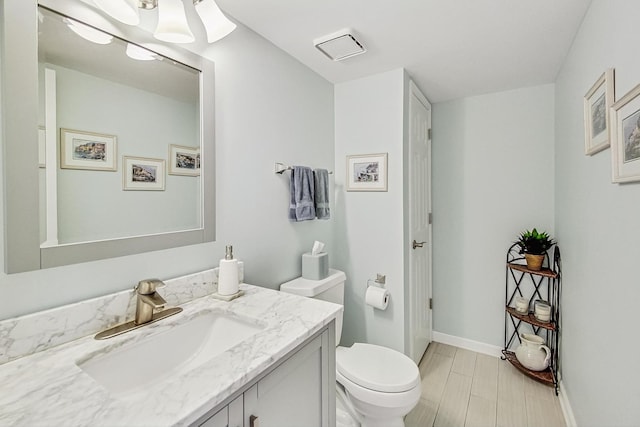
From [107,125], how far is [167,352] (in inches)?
31.2

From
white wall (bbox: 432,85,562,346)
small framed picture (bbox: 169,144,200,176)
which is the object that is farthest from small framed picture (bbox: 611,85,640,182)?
small framed picture (bbox: 169,144,200,176)

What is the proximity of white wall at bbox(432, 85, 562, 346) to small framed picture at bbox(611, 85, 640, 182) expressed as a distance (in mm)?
1424

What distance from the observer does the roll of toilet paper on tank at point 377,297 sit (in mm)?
1971

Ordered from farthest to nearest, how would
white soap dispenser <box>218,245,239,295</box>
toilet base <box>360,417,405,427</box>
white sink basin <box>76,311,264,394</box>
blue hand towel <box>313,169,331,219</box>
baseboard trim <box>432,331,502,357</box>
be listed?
baseboard trim <box>432,331,502,357</box> < blue hand towel <box>313,169,331,219</box> < toilet base <box>360,417,405,427</box> < white soap dispenser <box>218,245,239,295</box> < white sink basin <box>76,311,264,394</box>

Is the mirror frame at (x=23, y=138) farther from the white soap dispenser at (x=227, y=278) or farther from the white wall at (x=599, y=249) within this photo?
the white wall at (x=599, y=249)

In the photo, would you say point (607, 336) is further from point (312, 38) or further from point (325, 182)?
point (312, 38)

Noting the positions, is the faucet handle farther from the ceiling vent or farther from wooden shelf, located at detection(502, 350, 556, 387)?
wooden shelf, located at detection(502, 350, 556, 387)

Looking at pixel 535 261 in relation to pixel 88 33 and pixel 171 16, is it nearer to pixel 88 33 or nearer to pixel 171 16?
pixel 171 16

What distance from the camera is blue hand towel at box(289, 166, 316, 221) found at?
174 centimetres

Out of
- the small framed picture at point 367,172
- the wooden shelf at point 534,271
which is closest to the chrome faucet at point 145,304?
the small framed picture at point 367,172

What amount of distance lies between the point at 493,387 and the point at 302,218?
1.82 m

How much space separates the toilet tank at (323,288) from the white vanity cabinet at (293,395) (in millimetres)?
530

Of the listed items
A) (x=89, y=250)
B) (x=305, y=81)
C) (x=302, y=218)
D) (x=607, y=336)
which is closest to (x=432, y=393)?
(x=607, y=336)

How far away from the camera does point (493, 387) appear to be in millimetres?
2055
